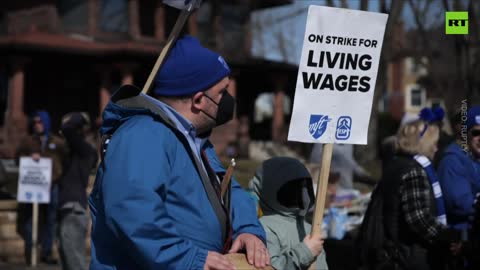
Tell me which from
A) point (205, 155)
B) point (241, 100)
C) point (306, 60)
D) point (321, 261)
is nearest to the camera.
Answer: point (205, 155)

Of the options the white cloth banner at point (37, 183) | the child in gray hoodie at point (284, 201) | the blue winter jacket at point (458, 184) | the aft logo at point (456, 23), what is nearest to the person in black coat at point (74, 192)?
the white cloth banner at point (37, 183)

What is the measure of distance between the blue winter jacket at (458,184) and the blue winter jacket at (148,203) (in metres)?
2.30

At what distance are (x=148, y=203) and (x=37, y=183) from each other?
7961 mm

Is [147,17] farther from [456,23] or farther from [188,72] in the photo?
[188,72]

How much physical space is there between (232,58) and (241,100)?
5.16 meters

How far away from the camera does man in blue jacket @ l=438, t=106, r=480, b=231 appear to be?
4.80m

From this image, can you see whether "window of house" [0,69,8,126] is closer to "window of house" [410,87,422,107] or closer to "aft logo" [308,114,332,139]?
"aft logo" [308,114,332,139]

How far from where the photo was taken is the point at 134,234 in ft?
9.53

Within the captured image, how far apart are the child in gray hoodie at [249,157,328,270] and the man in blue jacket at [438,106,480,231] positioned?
3.19 ft

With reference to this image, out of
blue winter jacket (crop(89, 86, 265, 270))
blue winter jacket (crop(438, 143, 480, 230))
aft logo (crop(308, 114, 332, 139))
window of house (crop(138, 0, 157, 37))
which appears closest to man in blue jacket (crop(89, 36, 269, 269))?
blue winter jacket (crop(89, 86, 265, 270))

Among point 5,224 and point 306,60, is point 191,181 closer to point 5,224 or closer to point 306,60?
point 306,60

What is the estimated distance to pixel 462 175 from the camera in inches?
205

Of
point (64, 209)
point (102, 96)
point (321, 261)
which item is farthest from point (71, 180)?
point (102, 96)

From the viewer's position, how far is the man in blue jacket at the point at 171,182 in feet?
9.62
